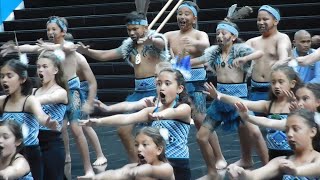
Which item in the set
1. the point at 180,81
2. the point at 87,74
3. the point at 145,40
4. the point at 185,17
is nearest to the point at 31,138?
the point at 180,81

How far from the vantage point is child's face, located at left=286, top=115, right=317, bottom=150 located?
4.68 m

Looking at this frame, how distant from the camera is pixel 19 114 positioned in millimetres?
5914

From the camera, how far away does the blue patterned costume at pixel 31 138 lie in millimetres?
5914

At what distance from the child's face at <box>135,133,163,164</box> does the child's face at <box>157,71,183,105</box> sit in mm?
772

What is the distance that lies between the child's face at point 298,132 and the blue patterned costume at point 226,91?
7.68ft

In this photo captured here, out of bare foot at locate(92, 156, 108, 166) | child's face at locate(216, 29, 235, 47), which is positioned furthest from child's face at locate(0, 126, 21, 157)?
bare foot at locate(92, 156, 108, 166)

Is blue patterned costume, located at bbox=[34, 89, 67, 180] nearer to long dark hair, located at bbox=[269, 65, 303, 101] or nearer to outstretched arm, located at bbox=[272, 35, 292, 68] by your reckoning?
long dark hair, located at bbox=[269, 65, 303, 101]

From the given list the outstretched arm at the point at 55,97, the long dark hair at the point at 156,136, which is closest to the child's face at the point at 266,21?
the outstretched arm at the point at 55,97

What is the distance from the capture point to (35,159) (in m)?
6.01

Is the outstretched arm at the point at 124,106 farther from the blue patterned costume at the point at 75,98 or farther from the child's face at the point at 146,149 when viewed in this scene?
the blue patterned costume at the point at 75,98

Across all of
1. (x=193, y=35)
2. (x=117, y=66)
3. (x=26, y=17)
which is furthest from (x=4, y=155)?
(x=26, y=17)

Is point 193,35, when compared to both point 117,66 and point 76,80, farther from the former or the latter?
point 117,66

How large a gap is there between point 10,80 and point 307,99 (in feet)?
7.14

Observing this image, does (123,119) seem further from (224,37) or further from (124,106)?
(224,37)
